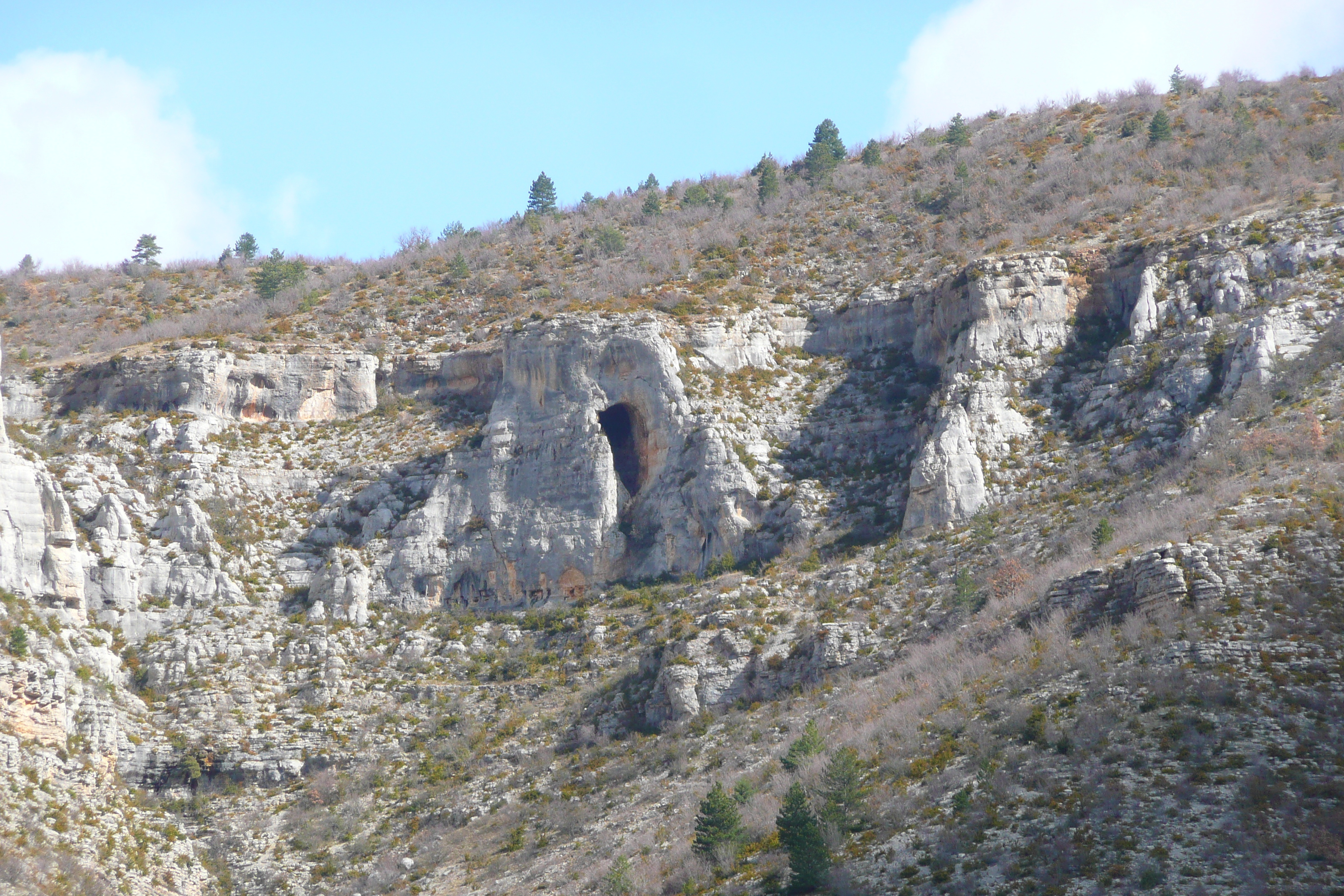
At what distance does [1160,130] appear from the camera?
70875 millimetres

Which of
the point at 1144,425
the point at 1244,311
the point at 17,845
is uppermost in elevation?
the point at 1244,311

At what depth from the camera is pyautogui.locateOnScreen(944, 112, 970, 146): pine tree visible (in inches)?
3189

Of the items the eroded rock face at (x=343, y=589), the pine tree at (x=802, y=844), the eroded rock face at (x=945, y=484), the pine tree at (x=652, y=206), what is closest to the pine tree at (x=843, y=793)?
the pine tree at (x=802, y=844)

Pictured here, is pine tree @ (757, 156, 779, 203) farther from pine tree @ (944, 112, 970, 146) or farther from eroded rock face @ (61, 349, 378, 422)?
eroded rock face @ (61, 349, 378, 422)

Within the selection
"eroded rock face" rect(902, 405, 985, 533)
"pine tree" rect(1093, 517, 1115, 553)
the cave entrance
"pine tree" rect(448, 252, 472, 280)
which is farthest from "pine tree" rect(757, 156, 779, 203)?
"pine tree" rect(1093, 517, 1115, 553)

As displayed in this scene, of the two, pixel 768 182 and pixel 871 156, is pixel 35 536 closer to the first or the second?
pixel 768 182

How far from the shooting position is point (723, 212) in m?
79.9

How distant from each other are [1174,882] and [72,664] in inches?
1424

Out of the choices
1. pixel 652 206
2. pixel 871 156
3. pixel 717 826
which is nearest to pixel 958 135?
pixel 871 156

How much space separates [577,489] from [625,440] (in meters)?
4.48

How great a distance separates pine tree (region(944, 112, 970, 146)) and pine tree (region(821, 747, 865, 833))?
53.4 m

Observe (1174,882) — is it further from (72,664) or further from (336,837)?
(72,664)

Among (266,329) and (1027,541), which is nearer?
(1027,541)

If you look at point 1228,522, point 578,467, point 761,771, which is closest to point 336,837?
point 761,771
